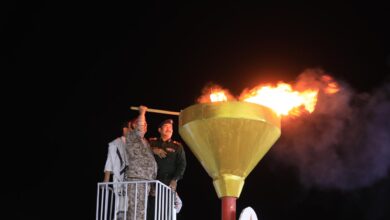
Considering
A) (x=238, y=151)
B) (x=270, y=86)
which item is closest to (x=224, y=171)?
(x=238, y=151)

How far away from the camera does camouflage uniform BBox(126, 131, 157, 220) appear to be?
8.02 meters

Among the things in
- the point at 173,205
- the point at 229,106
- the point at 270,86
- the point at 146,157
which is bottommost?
the point at 173,205

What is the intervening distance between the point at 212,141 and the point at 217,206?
726 centimetres

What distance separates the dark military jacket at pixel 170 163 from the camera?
8664 mm

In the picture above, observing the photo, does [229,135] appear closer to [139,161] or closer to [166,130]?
[166,130]

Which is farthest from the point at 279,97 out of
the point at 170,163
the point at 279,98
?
the point at 170,163

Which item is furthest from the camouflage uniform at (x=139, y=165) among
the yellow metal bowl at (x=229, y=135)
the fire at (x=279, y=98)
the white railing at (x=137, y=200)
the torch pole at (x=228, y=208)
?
the fire at (x=279, y=98)

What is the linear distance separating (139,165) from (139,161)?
2.3 inches

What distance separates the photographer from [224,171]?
801cm

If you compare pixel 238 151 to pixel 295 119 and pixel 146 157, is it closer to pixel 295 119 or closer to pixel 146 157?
pixel 146 157

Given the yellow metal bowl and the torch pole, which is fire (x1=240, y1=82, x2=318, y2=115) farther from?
the torch pole

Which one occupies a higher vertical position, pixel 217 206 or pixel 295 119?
pixel 295 119

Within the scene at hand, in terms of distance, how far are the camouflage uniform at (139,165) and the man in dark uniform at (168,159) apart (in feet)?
0.98

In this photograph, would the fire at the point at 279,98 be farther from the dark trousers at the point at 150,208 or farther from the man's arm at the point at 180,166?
the dark trousers at the point at 150,208
